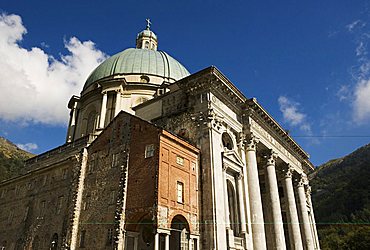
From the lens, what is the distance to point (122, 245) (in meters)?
18.9

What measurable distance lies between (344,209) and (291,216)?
52323 millimetres

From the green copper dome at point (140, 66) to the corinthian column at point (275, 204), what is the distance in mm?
16974

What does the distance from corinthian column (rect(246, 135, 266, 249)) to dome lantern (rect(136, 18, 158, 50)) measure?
102ft

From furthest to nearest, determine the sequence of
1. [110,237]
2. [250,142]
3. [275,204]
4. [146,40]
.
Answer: [146,40], [275,204], [250,142], [110,237]

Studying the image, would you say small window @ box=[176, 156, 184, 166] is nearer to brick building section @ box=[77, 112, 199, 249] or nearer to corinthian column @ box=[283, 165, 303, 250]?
brick building section @ box=[77, 112, 199, 249]

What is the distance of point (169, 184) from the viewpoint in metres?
19.4

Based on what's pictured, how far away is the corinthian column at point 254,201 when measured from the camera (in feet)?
78.4

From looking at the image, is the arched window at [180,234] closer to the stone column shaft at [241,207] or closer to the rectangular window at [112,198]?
the rectangular window at [112,198]

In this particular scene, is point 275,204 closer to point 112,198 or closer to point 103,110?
point 112,198

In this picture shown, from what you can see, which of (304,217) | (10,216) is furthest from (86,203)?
(304,217)

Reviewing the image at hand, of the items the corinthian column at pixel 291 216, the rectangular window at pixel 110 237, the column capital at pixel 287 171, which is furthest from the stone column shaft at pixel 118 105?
the corinthian column at pixel 291 216

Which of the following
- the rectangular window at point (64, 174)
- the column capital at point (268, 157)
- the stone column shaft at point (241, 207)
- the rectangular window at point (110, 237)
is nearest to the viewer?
the rectangular window at point (110, 237)

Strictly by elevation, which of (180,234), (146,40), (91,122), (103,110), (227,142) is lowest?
(180,234)

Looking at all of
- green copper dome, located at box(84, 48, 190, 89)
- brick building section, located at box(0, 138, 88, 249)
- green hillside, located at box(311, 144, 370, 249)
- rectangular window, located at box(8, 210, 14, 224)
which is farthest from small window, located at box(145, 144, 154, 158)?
green hillside, located at box(311, 144, 370, 249)
